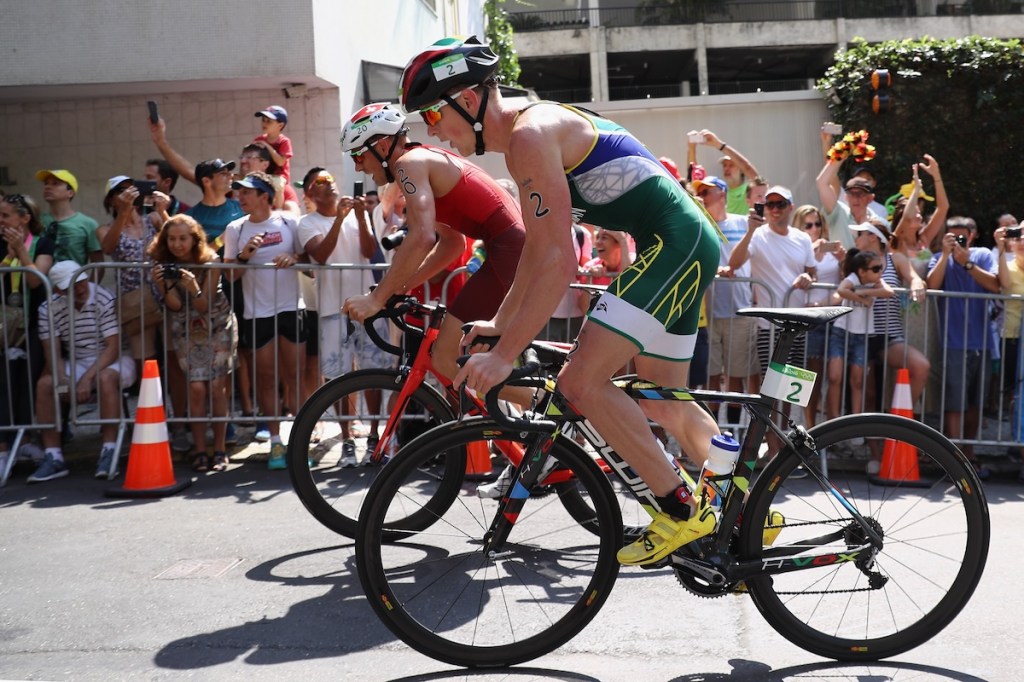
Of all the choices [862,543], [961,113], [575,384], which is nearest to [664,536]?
[575,384]

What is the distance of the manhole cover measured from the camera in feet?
16.5

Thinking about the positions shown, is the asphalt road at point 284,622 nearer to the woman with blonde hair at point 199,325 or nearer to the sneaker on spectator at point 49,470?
the sneaker on spectator at point 49,470

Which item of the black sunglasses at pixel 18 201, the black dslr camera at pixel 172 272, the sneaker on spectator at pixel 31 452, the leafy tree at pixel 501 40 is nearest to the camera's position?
the black dslr camera at pixel 172 272

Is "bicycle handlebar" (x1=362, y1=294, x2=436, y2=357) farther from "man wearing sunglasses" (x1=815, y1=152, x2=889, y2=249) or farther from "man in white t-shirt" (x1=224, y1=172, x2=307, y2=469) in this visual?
"man wearing sunglasses" (x1=815, y1=152, x2=889, y2=249)

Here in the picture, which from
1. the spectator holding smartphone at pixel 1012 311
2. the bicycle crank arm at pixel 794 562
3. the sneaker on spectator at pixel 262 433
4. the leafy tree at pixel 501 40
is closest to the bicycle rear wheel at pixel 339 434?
the bicycle crank arm at pixel 794 562

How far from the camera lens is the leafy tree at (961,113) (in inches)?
585

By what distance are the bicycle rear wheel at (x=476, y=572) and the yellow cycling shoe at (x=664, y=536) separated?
0.06 metres

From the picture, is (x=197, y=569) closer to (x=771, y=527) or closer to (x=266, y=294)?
(x=771, y=527)

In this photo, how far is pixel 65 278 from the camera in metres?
7.76

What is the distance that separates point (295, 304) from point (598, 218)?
4.43m

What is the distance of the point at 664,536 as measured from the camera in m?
3.72

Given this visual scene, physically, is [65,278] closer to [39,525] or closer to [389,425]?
[39,525]

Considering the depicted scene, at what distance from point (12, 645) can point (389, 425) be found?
77.7 inches

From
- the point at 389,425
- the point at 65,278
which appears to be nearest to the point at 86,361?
the point at 65,278
